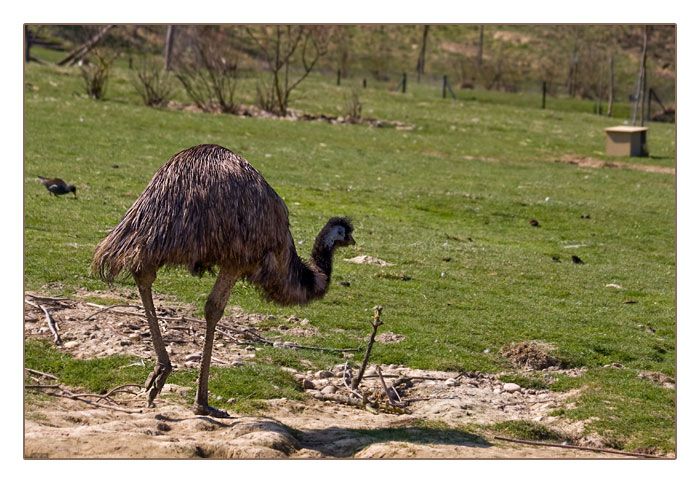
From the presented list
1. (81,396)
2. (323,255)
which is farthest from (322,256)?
(81,396)

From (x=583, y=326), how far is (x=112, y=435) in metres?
7.28

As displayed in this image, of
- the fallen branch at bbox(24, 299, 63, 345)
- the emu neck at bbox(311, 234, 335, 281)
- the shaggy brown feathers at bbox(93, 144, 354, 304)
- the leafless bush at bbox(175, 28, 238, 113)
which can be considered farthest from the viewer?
the leafless bush at bbox(175, 28, 238, 113)

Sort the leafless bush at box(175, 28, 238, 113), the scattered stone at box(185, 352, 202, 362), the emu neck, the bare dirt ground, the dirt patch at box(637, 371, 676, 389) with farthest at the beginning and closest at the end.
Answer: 1. the leafless bush at box(175, 28, 238, 113)
2. the dirt patch at box(637, 371, 676, 389)
3. the scattered stone at box(185, 352, 202, 362)
4. the emu neck
5. the bare dirt ground

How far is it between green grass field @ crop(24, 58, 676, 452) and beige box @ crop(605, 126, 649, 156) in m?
0.60

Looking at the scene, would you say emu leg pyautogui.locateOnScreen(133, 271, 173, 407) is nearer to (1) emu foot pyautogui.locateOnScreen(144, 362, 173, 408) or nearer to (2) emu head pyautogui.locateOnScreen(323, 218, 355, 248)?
(1) emu foot pyautogui.locateOnScreen(144, 362, 173, 408)

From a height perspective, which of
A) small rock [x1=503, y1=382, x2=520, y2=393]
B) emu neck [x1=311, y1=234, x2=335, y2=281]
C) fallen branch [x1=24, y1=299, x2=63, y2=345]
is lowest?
small rock [x1=503, y1=382, x2=520, y2=393]

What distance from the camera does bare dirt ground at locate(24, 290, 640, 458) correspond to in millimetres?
7039

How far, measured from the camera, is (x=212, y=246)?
7477 millimetres

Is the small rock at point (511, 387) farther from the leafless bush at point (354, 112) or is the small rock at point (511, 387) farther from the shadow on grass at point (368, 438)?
the leafless bush at point (354, 112)

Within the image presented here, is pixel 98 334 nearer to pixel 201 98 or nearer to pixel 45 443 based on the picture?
pixel 45 443

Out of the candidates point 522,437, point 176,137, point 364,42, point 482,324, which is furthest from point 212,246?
point 364,42

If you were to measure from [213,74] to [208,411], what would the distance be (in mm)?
28147

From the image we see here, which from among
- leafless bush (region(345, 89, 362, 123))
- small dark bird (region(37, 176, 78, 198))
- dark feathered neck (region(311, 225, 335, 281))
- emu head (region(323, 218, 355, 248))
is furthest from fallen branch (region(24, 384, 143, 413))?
leafless bush (region(345, 89, 362, 123))

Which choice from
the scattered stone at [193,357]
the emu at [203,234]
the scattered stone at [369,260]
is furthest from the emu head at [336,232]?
the scattered stone at [369,260]
